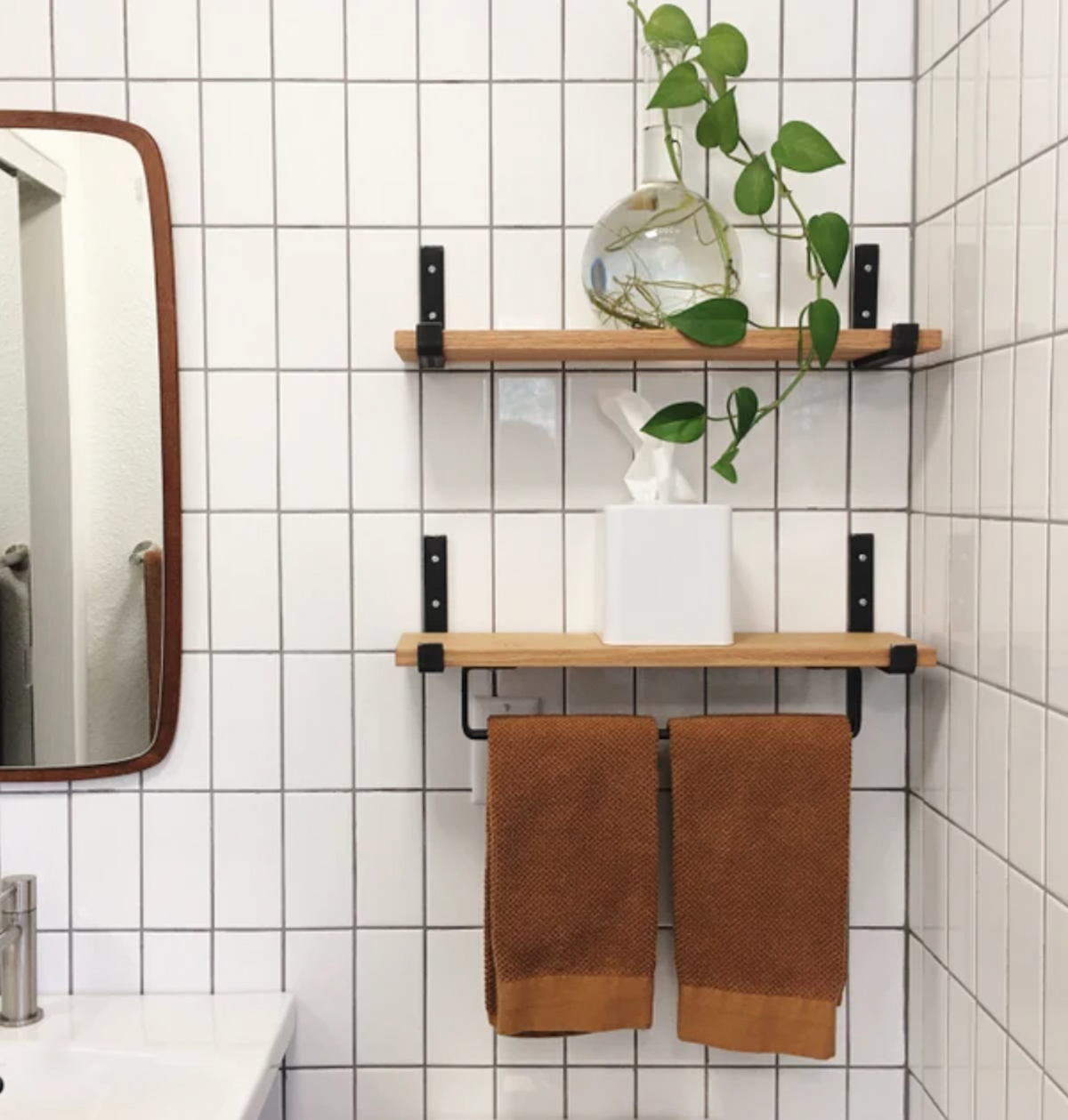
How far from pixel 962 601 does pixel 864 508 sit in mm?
188

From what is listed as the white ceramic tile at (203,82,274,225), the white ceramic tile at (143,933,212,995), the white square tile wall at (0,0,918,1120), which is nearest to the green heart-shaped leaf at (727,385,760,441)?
the white square tile wall at (0,0,918,1120)

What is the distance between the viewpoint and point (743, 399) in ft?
4.09

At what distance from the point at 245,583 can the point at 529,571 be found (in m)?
0.31

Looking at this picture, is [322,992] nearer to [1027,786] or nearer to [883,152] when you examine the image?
[1027,786]

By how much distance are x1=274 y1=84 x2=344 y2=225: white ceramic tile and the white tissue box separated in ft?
1.51

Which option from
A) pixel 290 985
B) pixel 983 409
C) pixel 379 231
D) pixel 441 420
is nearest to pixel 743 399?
pixel 983 409

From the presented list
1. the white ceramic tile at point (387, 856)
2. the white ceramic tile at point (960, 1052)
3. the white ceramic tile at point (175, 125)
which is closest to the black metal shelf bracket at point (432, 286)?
the white ceramic tile at point (175, 125)

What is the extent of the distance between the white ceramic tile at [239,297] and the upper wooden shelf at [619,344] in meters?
0.19

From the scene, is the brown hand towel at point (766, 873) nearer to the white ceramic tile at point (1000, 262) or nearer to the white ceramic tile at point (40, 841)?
the white ceramic tile at point (1000, 262)

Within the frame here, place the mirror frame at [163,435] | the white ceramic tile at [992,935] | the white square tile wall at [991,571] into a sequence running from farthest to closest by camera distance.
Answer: the mirror frame at [163,435] → the white ceramic tile at [992,935] → the white square tile wall at [991,571]

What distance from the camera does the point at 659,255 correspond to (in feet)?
4.10

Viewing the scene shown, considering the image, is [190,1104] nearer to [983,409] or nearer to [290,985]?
[290,985]

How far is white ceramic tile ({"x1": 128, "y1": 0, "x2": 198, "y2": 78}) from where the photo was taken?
134cm

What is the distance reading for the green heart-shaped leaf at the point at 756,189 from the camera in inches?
49.8
